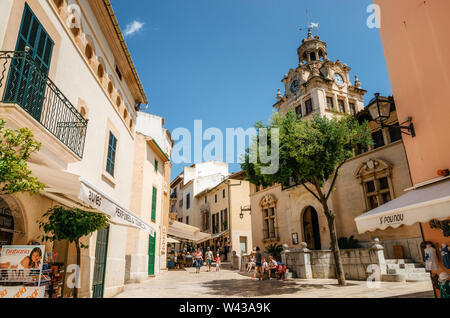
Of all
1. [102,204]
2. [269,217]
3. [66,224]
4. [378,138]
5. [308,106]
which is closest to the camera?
[66,224]

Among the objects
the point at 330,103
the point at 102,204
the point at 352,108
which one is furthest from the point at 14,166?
the point at 352,108

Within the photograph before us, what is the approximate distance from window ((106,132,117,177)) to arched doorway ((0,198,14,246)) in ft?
14.2

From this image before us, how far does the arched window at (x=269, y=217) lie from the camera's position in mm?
25594

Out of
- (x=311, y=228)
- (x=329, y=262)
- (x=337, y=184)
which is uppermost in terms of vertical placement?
(x=337, y=184)

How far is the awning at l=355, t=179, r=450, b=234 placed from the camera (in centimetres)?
570

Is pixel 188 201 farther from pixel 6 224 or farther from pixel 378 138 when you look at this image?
pixel 6 224

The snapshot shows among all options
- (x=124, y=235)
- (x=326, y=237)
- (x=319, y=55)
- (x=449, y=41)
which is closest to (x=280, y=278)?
(x=326, y=237)

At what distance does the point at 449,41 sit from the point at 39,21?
9.77 meters

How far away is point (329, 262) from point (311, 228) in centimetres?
749

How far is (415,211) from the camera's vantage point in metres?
6.17

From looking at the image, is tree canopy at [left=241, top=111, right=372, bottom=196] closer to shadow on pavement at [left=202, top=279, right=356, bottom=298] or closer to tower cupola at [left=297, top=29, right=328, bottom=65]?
shadow on pavement at [left=202, top=279, right=356, bottom=298]

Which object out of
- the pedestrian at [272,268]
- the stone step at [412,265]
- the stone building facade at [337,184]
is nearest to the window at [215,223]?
the stone building facade at [337,184]

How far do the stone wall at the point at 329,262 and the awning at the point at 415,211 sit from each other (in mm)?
6566

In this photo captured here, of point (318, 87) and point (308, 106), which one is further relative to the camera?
point (308, 106)
